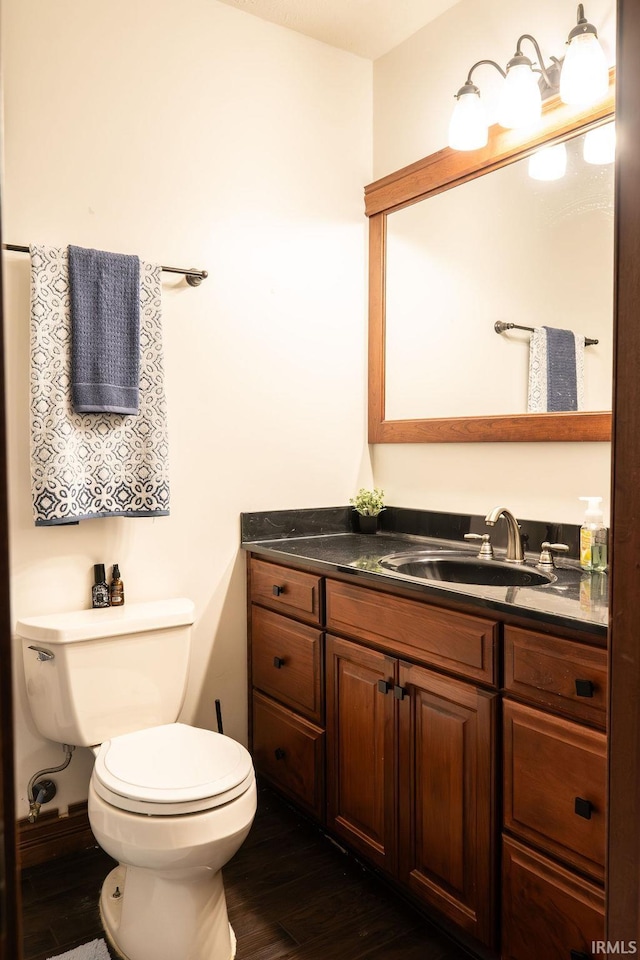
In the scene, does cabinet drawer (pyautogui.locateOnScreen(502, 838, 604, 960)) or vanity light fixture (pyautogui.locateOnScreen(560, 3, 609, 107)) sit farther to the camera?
vanity light fixture (pyautogui.locateOnScreen(560, 3, 609, 107))

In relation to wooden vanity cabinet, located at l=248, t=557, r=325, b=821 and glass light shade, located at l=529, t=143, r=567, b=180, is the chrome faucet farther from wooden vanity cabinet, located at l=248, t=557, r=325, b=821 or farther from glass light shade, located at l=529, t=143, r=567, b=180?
glass light shade, located at l=529, t=143, r=567, b=180

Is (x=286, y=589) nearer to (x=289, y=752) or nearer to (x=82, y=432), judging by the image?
(x=289, y=752)

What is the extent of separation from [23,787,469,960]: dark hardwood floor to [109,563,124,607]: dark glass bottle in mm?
744

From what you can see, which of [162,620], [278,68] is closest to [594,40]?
[278,68]

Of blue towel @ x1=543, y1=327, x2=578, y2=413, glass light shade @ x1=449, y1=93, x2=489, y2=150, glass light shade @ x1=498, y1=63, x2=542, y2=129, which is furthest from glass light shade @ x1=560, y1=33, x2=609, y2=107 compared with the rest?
blue towel @ x1=543, y1=327, x2=578, y2=413

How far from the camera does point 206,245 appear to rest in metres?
2.31

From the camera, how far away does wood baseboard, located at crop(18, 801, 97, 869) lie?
2006 mm

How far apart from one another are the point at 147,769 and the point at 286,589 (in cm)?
72

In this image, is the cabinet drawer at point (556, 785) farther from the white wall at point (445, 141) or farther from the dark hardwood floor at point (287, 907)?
the white wall at point (445, 141)

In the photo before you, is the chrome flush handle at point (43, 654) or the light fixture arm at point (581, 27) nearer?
the light fixture arm at point (581, 27)

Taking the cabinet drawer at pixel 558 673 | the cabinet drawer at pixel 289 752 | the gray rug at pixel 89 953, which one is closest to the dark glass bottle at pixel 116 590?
the cabinet drawer at pixel 289 752

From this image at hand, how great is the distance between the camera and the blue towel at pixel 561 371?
1.96m

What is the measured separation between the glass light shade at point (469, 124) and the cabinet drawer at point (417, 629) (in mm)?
1377
